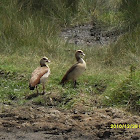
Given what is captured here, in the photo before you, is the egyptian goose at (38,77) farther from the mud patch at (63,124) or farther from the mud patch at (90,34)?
the mud patch at (90,34)

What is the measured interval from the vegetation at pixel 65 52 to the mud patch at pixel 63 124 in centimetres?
45

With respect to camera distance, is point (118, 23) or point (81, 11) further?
point (81, 11)

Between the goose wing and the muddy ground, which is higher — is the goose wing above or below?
above

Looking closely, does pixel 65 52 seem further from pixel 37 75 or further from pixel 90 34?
pixel 37 75

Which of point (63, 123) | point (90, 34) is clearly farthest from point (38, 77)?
point (90, 34)

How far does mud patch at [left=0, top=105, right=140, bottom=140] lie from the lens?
271 inches

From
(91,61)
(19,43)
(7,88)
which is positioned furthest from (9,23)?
(7,88)

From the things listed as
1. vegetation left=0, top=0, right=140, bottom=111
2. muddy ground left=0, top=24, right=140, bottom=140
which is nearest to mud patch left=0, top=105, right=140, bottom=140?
muddy ground left=0, top=24, right=140, bottom=140

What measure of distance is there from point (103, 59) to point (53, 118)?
4.38 metres

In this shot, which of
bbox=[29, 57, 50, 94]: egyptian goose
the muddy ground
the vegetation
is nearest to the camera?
the muddy ground

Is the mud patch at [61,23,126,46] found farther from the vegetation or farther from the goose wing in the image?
the goose wing

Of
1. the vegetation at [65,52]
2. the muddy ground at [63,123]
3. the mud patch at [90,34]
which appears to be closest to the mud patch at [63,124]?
the muddy ground at [63,123]

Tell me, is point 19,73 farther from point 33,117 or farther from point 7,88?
point 33,117

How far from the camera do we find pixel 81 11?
51.2 ft
